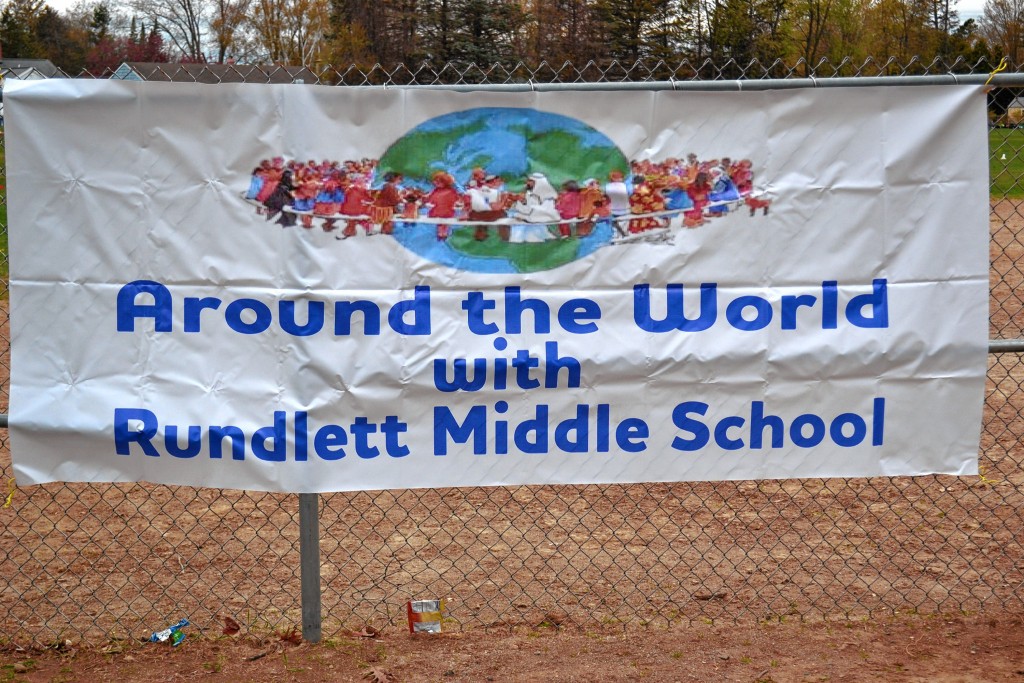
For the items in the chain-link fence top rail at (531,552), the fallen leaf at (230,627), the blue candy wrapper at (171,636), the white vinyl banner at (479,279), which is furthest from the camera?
the chain-link fence top rail at (531,552)

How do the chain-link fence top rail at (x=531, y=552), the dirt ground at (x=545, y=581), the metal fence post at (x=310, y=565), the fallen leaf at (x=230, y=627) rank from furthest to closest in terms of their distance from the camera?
the chain-link fence top rail at (x=531, y=552) < the fallen leaf at (x=230, y=627) < the dirt ground at (x=545, y=581) < the metal fence post at (x=310, y=565)

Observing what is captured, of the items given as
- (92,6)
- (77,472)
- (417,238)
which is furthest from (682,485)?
(92,6)

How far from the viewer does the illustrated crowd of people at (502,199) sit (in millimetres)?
3660

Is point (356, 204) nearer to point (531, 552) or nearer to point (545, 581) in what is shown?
point (545, 581)

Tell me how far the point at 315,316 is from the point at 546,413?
874mm

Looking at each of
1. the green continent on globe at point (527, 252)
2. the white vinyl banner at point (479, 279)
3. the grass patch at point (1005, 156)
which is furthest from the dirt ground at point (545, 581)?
the grass patch at point (1005, 156)

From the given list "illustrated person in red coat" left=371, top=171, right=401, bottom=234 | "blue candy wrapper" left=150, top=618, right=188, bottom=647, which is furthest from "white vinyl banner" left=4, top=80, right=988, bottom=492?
"blue candy wrapper" left=150, top=618, right=188, bottom=647

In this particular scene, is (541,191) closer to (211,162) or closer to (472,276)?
(472,276)

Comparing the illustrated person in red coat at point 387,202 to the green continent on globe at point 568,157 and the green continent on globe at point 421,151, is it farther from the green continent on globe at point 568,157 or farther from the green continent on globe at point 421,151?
the green continent on globe at point 568,157

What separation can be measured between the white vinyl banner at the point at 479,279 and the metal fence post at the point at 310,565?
14 centimetres

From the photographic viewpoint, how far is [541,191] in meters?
3.71

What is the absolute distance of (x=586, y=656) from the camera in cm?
405

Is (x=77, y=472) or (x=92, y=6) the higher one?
(x=92, y=6)

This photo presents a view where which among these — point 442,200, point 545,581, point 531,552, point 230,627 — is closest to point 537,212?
point 442,200
